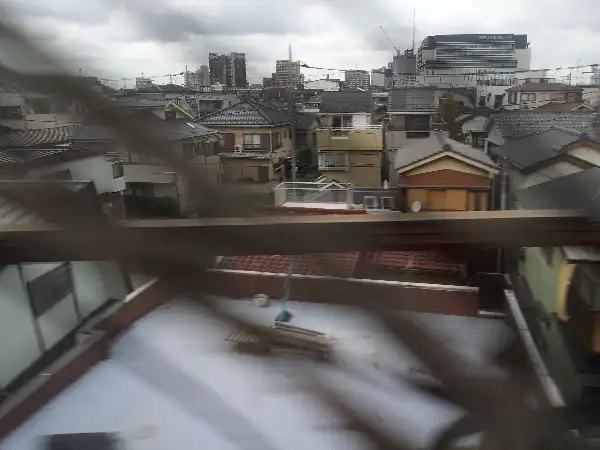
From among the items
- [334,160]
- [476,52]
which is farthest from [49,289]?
[334,160]

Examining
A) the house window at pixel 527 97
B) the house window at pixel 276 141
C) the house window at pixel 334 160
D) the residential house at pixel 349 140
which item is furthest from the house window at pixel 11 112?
the house window at pixel 527 97

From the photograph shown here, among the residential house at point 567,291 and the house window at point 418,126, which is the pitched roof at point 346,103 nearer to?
the house window at point 418,126

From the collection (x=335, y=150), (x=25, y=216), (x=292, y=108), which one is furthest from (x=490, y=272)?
(x=335, y=150)

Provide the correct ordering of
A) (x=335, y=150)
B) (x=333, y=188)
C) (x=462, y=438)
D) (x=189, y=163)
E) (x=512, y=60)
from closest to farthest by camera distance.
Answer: (x=189, y=163)
(x=462, y=438)
(x=512, y=60)
(x=333, y=188)
(x=335, y=150)

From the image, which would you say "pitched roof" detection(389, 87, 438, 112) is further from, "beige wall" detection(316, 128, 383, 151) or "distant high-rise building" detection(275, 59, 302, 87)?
"distant high-rise building" detection(275, 59, 302, 87)

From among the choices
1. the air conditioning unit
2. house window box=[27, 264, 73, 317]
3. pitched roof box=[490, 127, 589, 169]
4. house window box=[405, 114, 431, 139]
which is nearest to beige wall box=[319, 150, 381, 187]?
house window box=[405, 114, 431, 139]

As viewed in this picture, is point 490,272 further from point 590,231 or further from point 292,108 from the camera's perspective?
point 292,108
